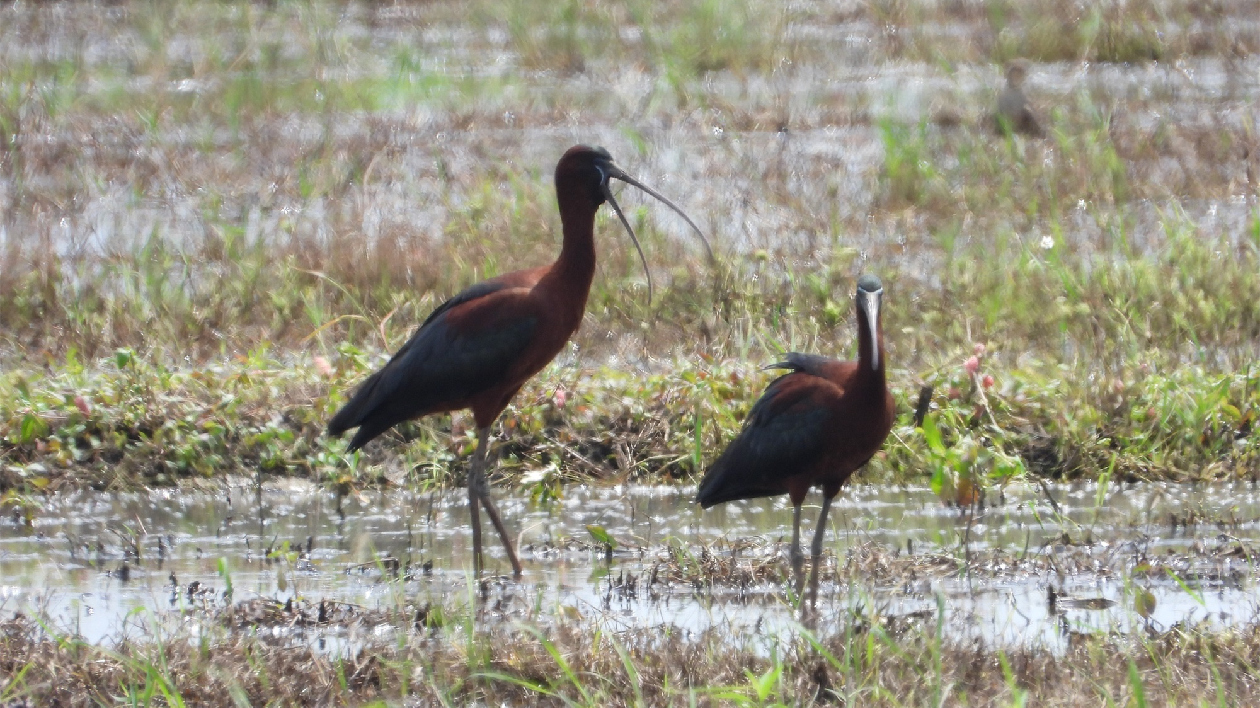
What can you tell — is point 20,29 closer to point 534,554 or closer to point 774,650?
point 534,554

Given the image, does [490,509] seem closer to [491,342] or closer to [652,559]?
[491,342]

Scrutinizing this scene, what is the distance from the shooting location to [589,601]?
5535mm

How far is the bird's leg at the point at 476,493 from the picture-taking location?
20.4 ft

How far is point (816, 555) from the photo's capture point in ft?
18.7

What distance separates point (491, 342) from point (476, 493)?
523 mm

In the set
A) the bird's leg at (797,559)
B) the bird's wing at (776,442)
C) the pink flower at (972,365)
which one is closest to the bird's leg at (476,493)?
the bird's wing at (776,442)

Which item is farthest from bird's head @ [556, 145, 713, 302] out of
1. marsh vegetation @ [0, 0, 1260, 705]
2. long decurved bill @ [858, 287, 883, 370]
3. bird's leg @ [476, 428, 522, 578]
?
long decurved bill @ [858, 287, 883, 370]

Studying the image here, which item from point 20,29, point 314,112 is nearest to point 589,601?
point 314,112

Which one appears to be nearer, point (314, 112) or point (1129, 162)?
point (1129, 162)

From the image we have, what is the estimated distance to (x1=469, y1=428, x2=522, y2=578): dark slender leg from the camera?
6.05 m

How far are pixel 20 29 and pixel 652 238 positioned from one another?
8281mm

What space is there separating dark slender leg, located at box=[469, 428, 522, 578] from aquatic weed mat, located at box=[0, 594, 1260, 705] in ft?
3.92

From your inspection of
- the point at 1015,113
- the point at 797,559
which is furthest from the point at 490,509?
the point at 1015,113

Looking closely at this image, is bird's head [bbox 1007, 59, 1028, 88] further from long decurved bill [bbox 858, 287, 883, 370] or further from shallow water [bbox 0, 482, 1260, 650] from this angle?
long decurved bill [bbox 858, 287, 883, 370]
